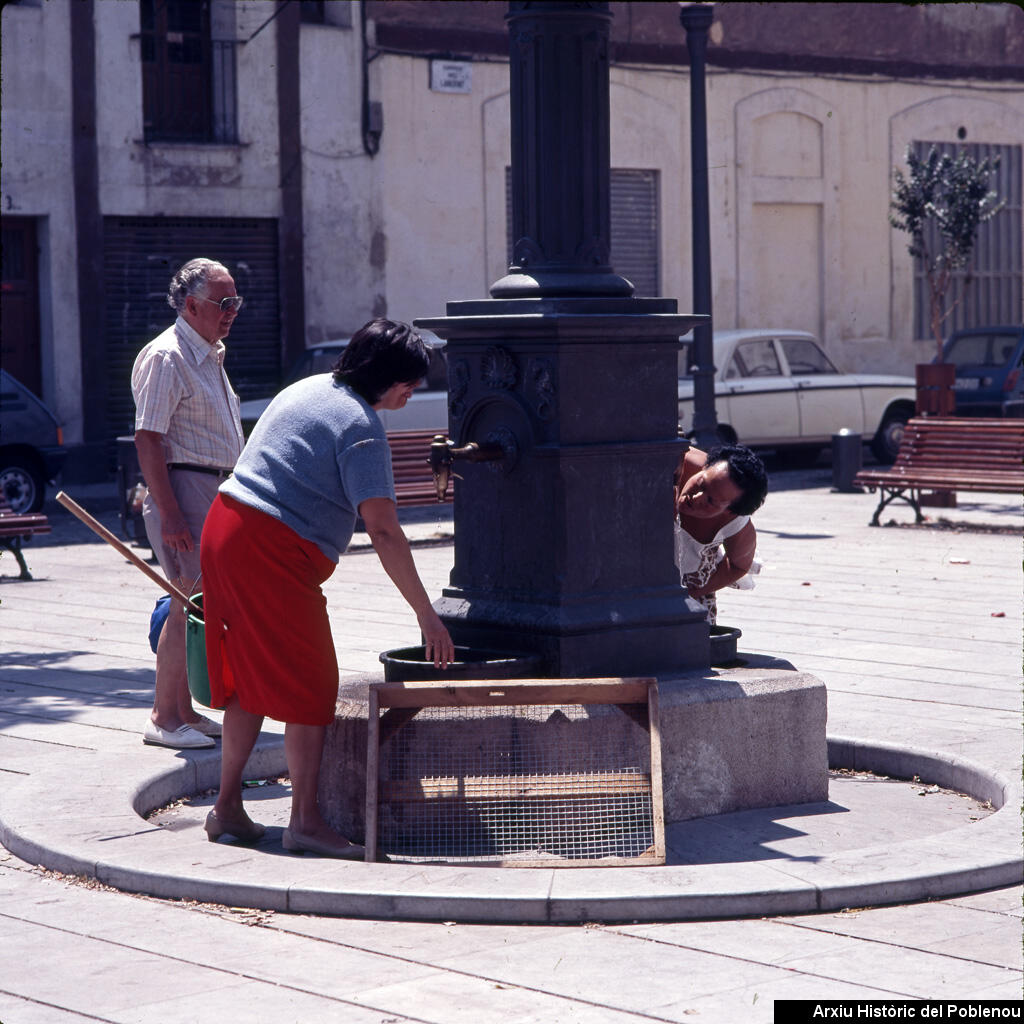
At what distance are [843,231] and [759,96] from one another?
2528mm

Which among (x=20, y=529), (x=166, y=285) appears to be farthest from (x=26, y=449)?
(x=166, y=285)

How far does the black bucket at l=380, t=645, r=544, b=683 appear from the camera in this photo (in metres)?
5.59

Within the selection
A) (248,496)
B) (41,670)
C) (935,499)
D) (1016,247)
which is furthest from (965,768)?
(1016,247)

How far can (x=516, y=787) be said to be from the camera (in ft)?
17.7

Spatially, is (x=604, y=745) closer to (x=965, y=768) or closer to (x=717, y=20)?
(x=965, y=768)

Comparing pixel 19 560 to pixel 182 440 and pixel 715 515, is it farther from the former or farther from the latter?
pixel 715 515

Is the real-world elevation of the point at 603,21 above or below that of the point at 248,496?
above

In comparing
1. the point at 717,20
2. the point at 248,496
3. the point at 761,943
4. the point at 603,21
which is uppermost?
the point at 717,20

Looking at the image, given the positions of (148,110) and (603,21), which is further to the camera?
(148,110)

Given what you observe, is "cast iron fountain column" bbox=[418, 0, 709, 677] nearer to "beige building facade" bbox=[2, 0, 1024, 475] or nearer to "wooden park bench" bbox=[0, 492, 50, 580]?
"wooden park bench" bbox=[0, 492, 50, 580]

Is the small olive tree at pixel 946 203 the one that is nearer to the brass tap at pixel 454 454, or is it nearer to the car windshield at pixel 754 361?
the car windshield at pixel 754 361

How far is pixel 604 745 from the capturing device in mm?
5438

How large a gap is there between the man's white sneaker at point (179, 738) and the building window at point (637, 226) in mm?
18819

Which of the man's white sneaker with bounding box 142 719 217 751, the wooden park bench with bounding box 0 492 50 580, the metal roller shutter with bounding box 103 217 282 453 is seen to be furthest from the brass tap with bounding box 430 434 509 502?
the metal roller shutter with bounding box 103 217 282 453
